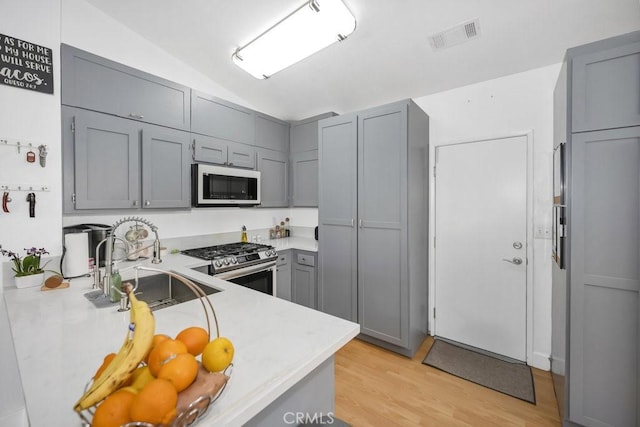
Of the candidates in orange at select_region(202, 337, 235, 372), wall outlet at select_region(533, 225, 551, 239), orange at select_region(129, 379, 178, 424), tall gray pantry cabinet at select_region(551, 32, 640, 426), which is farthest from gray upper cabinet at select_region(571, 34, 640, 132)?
orange at select_region(129, 379, 178, 424)

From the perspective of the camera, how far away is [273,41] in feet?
7.36

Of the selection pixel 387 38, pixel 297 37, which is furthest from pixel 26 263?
pixel 387 38

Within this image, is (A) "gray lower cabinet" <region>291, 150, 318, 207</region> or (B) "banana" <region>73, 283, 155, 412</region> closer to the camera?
(B) "banana" <region>73, 283, 155, 412</region>

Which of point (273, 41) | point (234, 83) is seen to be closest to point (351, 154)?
point (273, 41)

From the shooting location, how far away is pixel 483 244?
2.62m

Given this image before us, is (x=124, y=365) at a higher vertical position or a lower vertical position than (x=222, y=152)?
lower

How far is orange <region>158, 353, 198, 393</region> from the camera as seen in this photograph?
22.2 inches

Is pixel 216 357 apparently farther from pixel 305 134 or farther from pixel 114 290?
pixel 305 134

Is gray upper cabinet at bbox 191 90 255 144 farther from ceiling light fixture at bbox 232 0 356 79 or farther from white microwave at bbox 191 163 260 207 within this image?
ceiling light fixture at bbox 232 0 356 79

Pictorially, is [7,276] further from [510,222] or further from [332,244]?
[510,222]

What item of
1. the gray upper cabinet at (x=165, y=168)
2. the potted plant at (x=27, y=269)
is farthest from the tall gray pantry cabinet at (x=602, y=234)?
the potted plant at (x=27, y=269)

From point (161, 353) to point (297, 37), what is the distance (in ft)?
7.41

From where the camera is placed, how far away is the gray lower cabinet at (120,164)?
1.99 metres

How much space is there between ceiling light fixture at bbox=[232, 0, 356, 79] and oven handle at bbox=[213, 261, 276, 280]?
1811 mm
